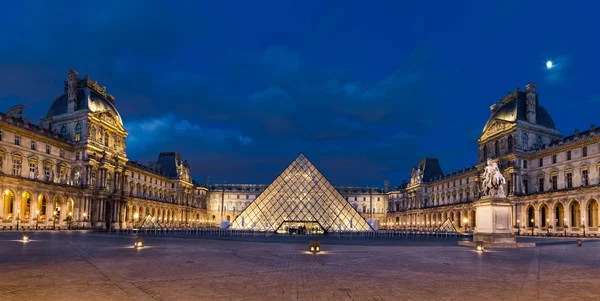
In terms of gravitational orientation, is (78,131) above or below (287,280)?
above

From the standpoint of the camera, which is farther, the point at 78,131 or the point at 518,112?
the point at 518,112

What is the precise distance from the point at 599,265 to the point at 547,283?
4588mm

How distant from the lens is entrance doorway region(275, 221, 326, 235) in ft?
137

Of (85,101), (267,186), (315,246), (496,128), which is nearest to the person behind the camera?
(315,246)

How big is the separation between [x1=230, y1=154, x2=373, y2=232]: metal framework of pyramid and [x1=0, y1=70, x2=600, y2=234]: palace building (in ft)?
0.34

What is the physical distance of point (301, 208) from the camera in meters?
44.1

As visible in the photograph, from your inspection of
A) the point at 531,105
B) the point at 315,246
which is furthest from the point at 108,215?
the point at 531,105

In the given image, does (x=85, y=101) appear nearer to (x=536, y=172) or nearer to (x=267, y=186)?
(x=267, y=186)

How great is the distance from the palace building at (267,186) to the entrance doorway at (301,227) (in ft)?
0.45

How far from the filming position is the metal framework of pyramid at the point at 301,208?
4309 cm

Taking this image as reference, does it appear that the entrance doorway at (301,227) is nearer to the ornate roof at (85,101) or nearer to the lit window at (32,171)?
the lit window at (32,171)

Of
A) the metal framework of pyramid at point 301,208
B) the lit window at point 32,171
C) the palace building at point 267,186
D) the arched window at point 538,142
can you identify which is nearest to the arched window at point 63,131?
the palace building at point 267,186

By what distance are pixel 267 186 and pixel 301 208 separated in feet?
15.2

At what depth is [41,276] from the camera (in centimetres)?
779
